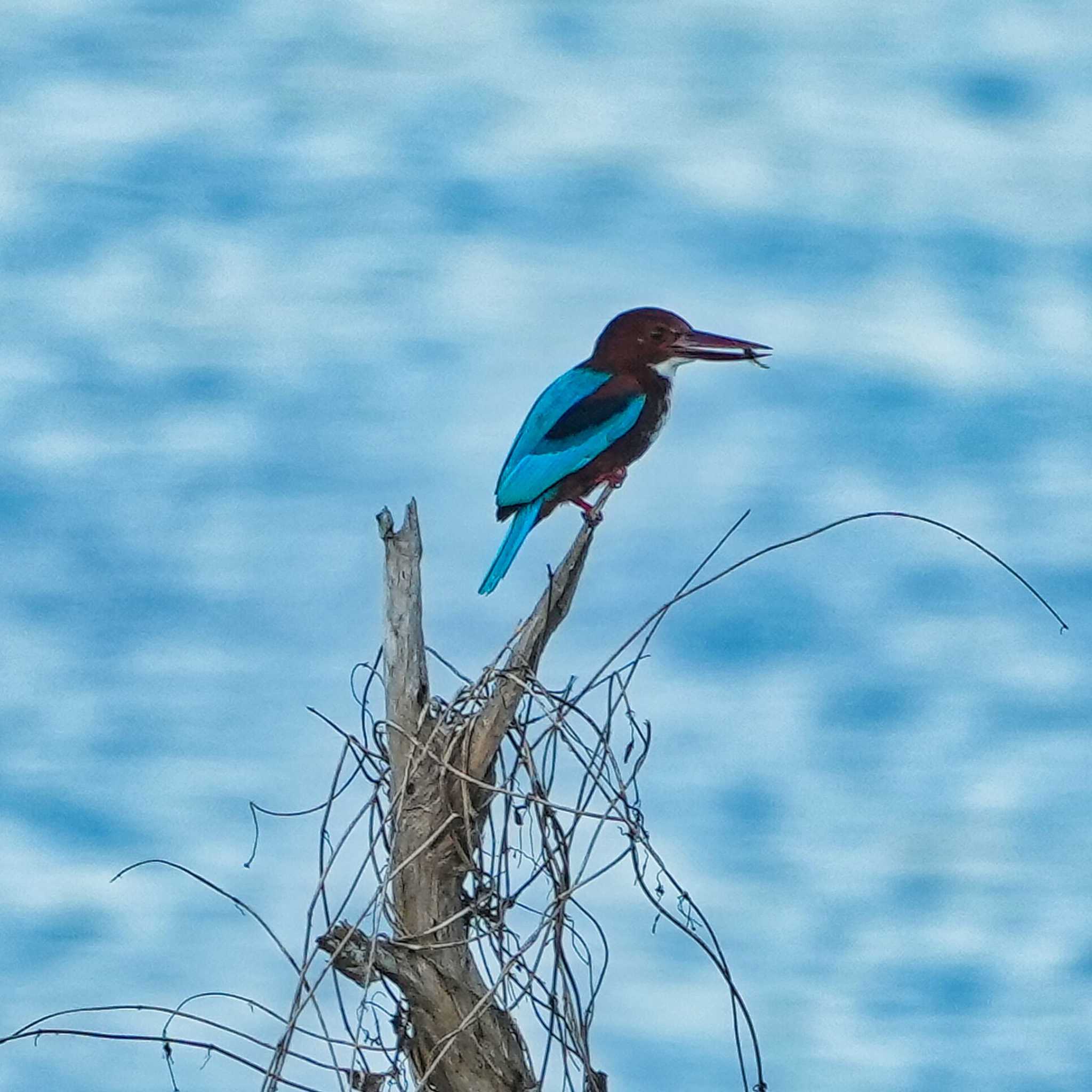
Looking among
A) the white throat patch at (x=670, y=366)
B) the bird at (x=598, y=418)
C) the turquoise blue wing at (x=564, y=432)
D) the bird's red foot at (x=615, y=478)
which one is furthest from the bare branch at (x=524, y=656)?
the white throat patch at (x=670, y=366)

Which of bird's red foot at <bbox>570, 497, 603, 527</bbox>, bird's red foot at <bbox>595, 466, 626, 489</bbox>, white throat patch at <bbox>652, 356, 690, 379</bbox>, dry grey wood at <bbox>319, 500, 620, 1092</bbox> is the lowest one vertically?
dry grey wood at <bbox>319, 500, 620, 1092</bbox>

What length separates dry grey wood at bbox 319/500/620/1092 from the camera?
10.8 feet

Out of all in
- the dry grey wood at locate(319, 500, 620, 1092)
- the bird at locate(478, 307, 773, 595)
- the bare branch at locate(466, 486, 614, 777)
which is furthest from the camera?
the bird at locate(478, 307, 773, 595)

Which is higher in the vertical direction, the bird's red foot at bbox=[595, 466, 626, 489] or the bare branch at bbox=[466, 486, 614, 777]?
the bird's red foot at bbox=[595, 466, 626, 489]

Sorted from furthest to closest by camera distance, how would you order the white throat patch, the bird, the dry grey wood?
the white throat patch
the bird
the dry grey wood

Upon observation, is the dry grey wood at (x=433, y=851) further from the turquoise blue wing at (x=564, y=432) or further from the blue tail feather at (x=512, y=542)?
the turquoise blue wing at (x=564, y=432)

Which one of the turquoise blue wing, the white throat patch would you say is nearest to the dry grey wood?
the turquoise blue wing

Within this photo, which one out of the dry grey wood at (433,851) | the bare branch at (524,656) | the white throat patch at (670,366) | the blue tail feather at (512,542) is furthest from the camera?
the white throat patch at (670,366)

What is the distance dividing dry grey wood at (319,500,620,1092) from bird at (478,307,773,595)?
0.84m

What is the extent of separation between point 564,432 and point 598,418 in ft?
0.55

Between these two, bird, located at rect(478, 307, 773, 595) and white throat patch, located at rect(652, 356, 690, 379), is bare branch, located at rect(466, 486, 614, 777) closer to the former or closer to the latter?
bird, located at rect(478, 307, 773, 595)

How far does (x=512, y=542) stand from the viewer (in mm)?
4531

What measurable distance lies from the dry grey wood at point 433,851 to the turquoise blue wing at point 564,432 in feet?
3.43

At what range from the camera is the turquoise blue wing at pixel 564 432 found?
4.65 m
